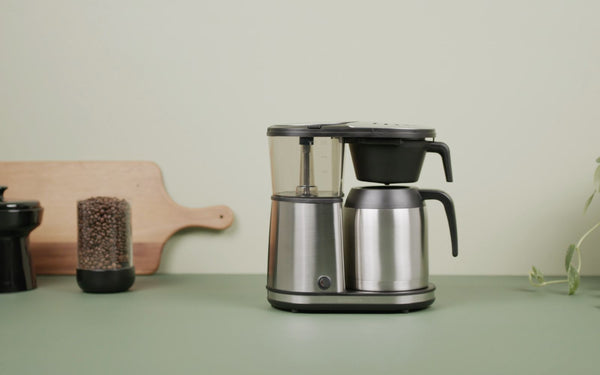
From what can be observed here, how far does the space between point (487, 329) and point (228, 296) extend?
49cm

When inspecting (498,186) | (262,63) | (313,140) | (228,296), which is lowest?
(228,296)

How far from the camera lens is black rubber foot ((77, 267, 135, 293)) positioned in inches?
52.2

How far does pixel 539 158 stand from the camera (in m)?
1.53

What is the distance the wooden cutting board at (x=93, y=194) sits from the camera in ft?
5.06

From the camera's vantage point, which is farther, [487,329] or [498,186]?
[498,186]

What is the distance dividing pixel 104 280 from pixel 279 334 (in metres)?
0.46

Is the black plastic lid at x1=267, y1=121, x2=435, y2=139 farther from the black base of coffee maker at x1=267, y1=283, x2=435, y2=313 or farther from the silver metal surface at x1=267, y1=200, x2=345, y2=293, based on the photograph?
the black base of coffee maker at x1=267, y1=283, x2=435, y2=313

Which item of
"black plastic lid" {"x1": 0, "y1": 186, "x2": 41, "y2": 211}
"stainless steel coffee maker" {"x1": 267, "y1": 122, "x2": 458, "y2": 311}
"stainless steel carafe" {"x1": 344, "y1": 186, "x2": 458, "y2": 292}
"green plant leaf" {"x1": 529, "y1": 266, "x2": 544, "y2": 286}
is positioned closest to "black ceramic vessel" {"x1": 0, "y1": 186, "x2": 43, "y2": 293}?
"black plastic lid" {"x1": 0, "y1": 186, "x2": 41, "y2": 211}

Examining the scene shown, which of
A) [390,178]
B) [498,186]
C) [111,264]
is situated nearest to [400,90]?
[498,186]

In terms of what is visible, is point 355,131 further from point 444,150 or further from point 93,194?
point 93,194

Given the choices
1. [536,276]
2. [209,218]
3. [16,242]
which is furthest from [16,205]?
[536,276]

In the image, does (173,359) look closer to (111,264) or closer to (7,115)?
(111,264)

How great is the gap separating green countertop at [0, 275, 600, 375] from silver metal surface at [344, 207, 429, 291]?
0.06 metres

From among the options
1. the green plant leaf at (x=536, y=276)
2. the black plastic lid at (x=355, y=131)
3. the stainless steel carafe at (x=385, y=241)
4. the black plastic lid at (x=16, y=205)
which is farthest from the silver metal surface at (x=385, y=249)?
the black plastic lid at (x=16, y=205)
